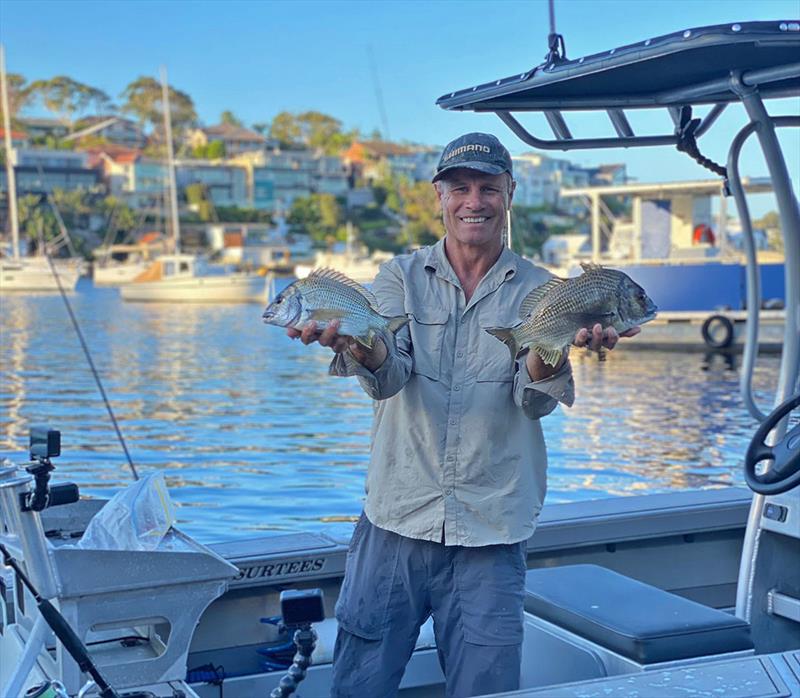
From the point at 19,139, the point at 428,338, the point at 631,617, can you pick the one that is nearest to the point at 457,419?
the point at 428,338

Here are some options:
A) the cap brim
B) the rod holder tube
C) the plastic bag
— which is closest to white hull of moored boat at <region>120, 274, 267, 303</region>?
the plastic bag

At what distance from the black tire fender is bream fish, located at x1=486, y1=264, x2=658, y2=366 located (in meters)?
24.3

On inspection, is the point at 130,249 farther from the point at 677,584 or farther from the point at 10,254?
the point at 677,584

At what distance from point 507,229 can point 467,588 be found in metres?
0.92

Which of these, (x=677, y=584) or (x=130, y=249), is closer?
(x=677, y=584)

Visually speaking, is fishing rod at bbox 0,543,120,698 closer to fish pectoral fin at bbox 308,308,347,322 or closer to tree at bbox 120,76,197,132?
fish pectoral fin at bbox 308,308,347,322

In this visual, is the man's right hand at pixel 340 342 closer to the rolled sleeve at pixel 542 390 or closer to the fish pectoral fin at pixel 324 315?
the fish pectoral fin at pixel 324 315

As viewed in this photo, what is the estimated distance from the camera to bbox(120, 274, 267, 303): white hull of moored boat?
2159 inches

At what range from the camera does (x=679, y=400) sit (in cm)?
2092

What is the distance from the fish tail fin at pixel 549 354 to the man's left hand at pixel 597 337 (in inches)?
1.7

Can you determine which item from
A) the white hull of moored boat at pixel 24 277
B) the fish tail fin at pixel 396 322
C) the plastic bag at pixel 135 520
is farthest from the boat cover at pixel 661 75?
the white hull of moored boat at pixel 24 277

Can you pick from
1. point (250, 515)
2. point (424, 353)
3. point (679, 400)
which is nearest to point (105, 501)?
point (424, 353)

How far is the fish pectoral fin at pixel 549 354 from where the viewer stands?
2801mm

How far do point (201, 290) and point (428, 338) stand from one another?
53495 mm
